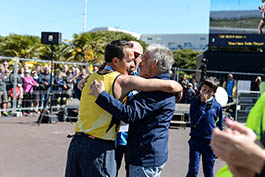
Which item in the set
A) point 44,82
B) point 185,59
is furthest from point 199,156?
point 185,59

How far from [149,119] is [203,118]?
1.92 meters

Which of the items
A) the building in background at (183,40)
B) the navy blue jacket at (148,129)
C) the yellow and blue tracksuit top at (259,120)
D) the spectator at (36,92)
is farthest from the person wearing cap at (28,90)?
the building in background at (183,40)

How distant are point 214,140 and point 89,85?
5.29ft

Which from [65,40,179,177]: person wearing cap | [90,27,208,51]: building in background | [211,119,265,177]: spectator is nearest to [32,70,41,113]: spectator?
[65,40,179,177]: person wearing cap

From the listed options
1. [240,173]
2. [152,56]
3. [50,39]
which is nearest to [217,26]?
[50,39]

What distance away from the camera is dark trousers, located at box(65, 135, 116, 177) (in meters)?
2.49

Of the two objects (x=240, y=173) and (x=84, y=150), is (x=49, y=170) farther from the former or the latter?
(x=240, y=173)

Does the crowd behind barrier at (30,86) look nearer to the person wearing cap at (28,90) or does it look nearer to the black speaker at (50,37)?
the person wearing cap at (28,90)

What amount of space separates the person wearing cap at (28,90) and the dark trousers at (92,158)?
9820mm

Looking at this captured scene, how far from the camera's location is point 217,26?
2156 cm

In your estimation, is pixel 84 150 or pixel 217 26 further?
pixel 217 26

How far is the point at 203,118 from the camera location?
4.38 m

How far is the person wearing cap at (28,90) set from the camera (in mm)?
11875

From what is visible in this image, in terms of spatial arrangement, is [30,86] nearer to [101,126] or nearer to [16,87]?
[16,87]
